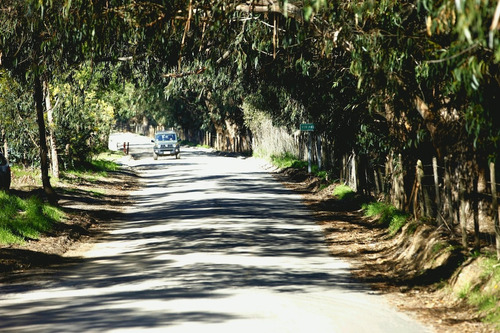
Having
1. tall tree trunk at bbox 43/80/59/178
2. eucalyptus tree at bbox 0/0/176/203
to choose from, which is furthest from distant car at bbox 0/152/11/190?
eucalyptus tree at bbox 0/0/176/203

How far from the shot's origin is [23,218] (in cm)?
A: 1784

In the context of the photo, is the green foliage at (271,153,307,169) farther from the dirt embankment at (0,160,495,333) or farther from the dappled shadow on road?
the dappled shadow on road

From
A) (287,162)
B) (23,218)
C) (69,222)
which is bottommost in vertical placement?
(69,222)

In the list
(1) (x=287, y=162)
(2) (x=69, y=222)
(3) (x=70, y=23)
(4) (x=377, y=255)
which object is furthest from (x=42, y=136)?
(1) (x=287, y=162)

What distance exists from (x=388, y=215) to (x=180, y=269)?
6.65 metres

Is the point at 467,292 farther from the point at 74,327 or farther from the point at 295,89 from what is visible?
the point at 295,89

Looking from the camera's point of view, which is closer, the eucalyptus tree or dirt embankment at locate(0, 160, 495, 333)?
dirt embankment at locate(0, 160, 495, 333)

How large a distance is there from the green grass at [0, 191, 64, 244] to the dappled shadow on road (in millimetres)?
1369

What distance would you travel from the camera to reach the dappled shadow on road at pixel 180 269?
32.4 ft

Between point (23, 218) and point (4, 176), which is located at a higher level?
point (4, 176)

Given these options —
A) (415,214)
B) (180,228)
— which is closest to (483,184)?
(415,214)

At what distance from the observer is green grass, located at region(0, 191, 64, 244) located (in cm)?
1596

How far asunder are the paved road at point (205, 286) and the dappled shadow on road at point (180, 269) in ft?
0.05

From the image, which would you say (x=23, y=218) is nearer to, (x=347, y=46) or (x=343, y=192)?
(x=347, y=46)
